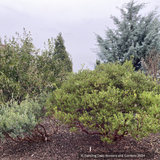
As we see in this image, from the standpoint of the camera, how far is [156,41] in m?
14.2

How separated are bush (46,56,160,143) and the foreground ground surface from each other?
0.60 m

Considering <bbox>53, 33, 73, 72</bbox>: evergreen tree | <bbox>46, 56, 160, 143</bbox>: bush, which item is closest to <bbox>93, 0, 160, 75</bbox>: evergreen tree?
<bbox>53, 33, 73, 72</bbox>: evergreen tree

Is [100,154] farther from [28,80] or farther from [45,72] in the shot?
[45,72]

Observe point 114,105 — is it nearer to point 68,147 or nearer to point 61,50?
point 68,147

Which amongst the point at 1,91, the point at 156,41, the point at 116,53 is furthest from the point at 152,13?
the point at 1,91

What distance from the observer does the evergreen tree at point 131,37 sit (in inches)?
569

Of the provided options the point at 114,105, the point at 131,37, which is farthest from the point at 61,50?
the point at 114,105

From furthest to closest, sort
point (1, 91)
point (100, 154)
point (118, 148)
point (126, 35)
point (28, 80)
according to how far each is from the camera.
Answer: point (126, 35) → point (28, 80) → point (1, 91) → point (118, 148) → point (100, 154)

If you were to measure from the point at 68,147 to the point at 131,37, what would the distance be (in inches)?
523

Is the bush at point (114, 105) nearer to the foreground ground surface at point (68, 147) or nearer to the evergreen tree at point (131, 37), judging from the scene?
the foreground ground surface at point (68, 147)

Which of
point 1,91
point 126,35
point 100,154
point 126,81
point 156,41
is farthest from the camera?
point 126,35

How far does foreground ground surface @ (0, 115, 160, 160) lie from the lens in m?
4.29

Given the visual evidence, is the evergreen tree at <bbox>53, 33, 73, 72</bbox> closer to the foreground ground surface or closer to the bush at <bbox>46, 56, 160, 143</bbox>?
the bush at <bbox>46, 56, 160, 143</bbox>

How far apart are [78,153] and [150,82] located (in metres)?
2.96
